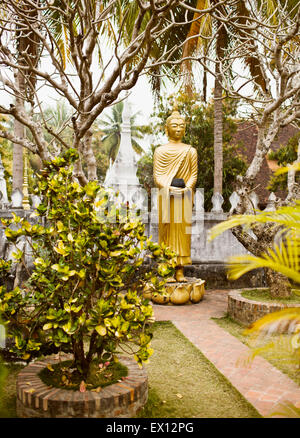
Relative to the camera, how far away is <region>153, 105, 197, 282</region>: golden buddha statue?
24.2 feet

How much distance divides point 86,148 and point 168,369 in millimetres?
2696

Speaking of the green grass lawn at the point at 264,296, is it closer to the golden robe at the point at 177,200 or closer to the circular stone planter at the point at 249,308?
the circular stone planter at the point at 249,308

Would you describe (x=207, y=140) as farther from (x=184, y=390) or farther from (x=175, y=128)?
(x=184, y=390)

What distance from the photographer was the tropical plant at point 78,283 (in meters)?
2.76

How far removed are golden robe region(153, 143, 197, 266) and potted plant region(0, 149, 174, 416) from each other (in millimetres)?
4098

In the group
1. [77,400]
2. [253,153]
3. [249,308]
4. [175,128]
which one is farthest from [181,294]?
[253,153]

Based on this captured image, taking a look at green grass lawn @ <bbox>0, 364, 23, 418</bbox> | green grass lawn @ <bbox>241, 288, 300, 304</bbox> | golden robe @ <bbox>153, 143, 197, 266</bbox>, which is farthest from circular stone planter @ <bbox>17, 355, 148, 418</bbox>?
golden robe @ <bbox>153, 143, 197, 266</bbox>

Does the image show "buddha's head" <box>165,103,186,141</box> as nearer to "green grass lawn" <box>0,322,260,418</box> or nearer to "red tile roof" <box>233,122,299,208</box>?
"green grass lawn" <box>0,322,260,418</box>

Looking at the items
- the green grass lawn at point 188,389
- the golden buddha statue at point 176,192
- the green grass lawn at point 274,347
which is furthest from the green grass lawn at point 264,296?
the green grass lawn at point 188,389

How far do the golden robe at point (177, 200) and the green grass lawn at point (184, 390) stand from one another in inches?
110

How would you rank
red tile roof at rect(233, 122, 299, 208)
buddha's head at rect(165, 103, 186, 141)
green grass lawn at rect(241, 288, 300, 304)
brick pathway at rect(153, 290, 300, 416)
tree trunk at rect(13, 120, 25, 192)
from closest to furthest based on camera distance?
brick pathway at rect(153, 290, 300, 416)
green grass lawn at rect(241, 288, 300, 304)
buddha's head at rect(165, 103, 186, 141)
tree trunk at rect(13, 120, 25, 192)
red tile roof at rect(233, 122, 299, 208)
